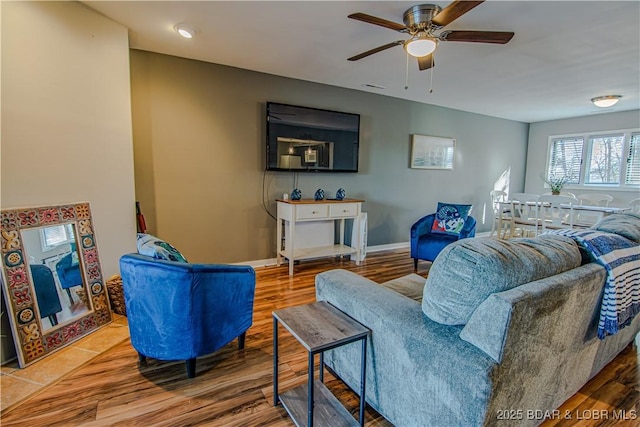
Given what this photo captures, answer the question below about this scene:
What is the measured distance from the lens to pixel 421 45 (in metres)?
2.28

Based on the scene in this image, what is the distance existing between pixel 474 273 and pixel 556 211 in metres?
4.53

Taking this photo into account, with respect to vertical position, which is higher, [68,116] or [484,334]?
[68,116]

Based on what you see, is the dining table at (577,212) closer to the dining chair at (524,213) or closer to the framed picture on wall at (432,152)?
the dining chair at (524,213)

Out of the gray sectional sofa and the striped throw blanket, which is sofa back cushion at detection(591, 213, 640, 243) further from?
the gray sectional sofa

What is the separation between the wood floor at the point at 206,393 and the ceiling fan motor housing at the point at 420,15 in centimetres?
251

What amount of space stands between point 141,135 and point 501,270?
3418 mm

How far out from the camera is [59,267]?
7.20ft

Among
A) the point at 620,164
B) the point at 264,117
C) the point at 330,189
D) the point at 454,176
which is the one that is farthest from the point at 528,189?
the point at 264,117

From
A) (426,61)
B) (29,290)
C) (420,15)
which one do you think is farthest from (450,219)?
(29,290)

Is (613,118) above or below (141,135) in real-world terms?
above

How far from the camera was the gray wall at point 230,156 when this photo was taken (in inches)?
130

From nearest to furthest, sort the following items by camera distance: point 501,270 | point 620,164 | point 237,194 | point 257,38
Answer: point 501,270 < point 257,38 < point 237,194 < point 620,164

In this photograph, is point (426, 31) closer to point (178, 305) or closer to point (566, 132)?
point (178, 305)

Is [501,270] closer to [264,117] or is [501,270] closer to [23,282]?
[23,282]
